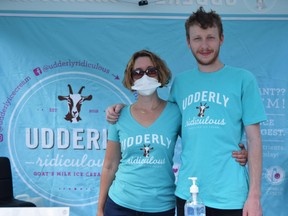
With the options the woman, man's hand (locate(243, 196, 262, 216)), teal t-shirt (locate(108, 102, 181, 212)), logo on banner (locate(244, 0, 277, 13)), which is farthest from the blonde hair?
logo on banner (locate(244, 0, 277, 13))

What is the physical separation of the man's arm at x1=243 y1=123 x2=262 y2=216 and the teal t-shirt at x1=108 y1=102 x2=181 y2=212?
Answer: 31cm

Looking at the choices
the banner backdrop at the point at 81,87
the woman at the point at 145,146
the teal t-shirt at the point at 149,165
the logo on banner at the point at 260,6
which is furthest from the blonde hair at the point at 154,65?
the logo on banner at the point at 260,6

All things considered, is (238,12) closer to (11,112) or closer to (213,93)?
(213,93)

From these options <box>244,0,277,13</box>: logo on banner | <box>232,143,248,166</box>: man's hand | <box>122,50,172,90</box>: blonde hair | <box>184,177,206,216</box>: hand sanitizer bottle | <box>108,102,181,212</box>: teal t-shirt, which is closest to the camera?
<box>184,177,206,216</box>: hand sanitizer bottle

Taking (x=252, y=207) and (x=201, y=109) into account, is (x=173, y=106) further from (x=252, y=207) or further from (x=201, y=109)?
(x=252, y=207)

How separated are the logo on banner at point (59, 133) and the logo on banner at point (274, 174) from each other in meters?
1.21

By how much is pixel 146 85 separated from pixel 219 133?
378mm

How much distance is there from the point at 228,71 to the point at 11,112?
1.82 metres

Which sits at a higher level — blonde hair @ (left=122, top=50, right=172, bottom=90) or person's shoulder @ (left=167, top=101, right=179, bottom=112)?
blonde hair @ (left=122, top=50, right=172, bottom=90)

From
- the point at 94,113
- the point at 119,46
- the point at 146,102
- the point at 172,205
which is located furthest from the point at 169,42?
the point at 172,205

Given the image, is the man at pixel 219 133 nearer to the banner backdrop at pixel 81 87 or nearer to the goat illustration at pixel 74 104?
the banner backdrop at pixel 81 87

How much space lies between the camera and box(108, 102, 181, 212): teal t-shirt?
61.1 inches

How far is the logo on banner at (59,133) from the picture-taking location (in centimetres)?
277

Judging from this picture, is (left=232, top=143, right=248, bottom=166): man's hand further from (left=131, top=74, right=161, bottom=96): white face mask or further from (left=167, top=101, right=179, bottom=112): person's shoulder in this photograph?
(left=131, top=74, right=161, bottom=96): white face mask
